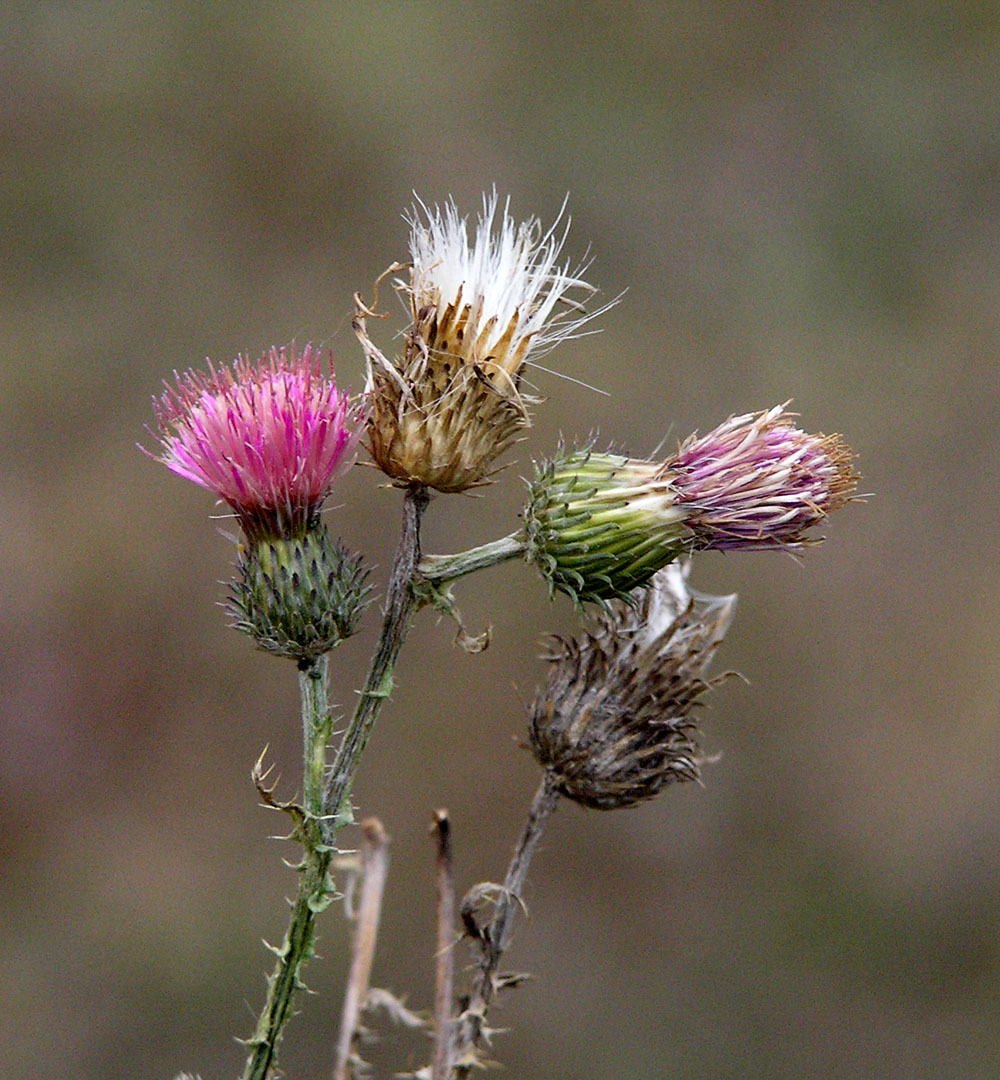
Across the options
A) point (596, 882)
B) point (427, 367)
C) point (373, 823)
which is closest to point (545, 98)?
point (596, 882)

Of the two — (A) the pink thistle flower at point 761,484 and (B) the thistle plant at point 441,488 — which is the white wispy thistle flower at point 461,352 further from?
(A) the pink thistle flower at point 761,484

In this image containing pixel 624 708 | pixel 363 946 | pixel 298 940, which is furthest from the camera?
pixel 624 708

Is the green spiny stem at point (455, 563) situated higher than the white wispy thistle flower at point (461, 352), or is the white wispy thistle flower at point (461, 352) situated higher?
the white wispy thistle flower at point (461, 352)

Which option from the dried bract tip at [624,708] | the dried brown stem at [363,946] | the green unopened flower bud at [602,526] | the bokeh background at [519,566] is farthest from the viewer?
the bokeh background at [519,566]

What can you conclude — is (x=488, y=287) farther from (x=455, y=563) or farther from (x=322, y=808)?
(x=322, y=808)

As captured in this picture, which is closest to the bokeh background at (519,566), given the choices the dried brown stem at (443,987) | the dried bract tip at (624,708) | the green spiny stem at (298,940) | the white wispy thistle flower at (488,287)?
the dried bract tip at (624,708)

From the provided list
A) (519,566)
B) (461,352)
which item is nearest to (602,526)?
(461,352)
